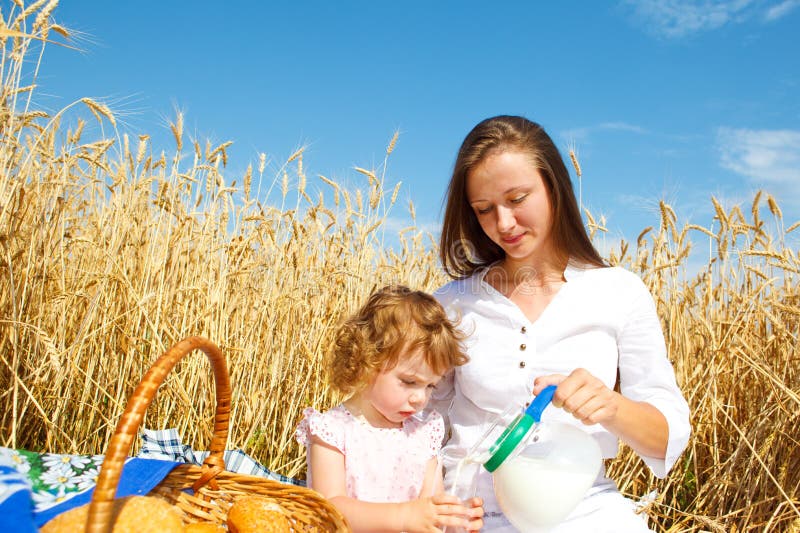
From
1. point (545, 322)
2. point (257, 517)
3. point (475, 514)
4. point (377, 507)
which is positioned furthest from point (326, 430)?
point (545, 322)

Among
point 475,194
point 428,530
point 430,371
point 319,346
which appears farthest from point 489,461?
point 319,346

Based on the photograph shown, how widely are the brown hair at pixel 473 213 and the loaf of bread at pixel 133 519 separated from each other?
1.04 metres

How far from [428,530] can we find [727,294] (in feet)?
6.75

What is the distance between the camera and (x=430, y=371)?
60.2 inches

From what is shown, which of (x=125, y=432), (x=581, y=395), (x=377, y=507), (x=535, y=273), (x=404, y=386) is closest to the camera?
(x=125, y=432)

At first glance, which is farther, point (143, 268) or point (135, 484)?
point (143, 268)

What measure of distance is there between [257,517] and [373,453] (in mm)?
415

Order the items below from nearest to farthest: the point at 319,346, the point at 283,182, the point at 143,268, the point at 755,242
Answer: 1. the point at 143,268
2. the point at 319,346
3. the point at 755,242
4. the point at 283,182

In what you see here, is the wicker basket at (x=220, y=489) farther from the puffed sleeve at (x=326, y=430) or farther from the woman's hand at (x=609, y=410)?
the woman's hand at (x=609, y=410)

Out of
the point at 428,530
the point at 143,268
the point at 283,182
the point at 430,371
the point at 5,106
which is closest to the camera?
the point at 428,530

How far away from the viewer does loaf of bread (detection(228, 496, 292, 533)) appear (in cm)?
119

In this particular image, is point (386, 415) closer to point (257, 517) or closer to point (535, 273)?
point (257, 517)

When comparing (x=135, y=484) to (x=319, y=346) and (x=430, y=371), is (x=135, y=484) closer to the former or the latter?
(x=430, y=371)

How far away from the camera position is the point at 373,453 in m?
1.57
